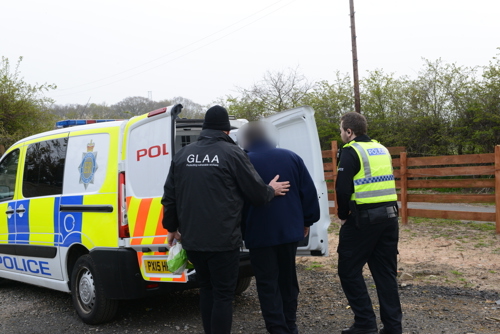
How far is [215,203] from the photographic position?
3.23 meters

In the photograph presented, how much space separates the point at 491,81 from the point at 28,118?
52.3 feet

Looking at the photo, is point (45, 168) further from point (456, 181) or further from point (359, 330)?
point (456, 181)

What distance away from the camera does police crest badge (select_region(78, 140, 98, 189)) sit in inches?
179

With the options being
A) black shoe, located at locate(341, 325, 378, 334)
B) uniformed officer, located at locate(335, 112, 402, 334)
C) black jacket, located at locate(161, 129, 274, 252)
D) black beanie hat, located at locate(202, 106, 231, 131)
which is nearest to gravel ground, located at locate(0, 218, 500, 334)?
black shoe, located at locate(341, 325, 378, 334)

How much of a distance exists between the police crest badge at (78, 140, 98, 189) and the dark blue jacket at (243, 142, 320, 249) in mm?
1682

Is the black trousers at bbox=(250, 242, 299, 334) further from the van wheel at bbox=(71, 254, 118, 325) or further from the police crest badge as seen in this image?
the police crest badge

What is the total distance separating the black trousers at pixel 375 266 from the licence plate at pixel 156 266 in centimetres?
141

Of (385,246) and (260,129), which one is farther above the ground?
(260,129)

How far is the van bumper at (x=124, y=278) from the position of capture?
4184mm

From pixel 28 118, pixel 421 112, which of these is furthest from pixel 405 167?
pixel 28 118

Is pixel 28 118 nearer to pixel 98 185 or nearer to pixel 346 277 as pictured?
pixel 98 185

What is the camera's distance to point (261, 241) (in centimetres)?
349

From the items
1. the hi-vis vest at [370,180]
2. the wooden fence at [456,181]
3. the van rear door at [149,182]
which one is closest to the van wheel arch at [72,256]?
the van rear door at [149,182]

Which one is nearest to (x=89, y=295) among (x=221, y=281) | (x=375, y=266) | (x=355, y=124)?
(x=221, y=281)
